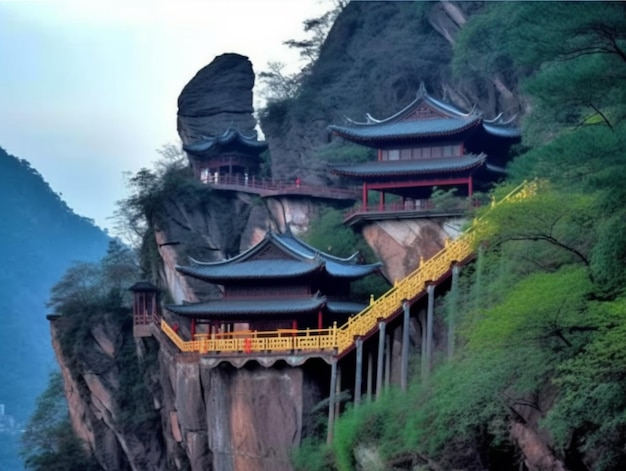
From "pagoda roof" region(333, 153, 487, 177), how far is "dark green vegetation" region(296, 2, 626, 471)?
9112 mm

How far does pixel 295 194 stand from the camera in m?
40.5

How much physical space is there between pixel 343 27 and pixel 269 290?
59.5ft

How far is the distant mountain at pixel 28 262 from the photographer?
111438 millimetres

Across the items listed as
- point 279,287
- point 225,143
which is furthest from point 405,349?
point 225,143

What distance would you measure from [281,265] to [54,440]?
60.0 feet

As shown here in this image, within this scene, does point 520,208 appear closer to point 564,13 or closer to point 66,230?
point 564,13

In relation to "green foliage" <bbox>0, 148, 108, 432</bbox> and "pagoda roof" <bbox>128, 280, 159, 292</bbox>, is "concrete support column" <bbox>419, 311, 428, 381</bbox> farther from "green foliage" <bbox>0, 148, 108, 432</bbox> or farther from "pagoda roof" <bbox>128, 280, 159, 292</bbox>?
"green foliage" <bbox>0, 148, 108, 432</bbox>

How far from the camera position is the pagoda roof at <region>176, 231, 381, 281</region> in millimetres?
32344

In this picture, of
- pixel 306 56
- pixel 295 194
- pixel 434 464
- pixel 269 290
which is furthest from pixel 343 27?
pixel 434 464

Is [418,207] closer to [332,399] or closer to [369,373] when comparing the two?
[369,373]

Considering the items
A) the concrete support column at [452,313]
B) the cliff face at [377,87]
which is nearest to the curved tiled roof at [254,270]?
the concrete support column at [452,313]

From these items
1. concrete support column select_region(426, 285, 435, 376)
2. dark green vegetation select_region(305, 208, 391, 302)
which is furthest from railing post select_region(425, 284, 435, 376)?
dark green vegetation select_region(305, 208, 391, 302)

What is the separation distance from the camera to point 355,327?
2947 centimetres

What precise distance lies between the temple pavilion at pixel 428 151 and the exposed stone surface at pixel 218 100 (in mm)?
10558
